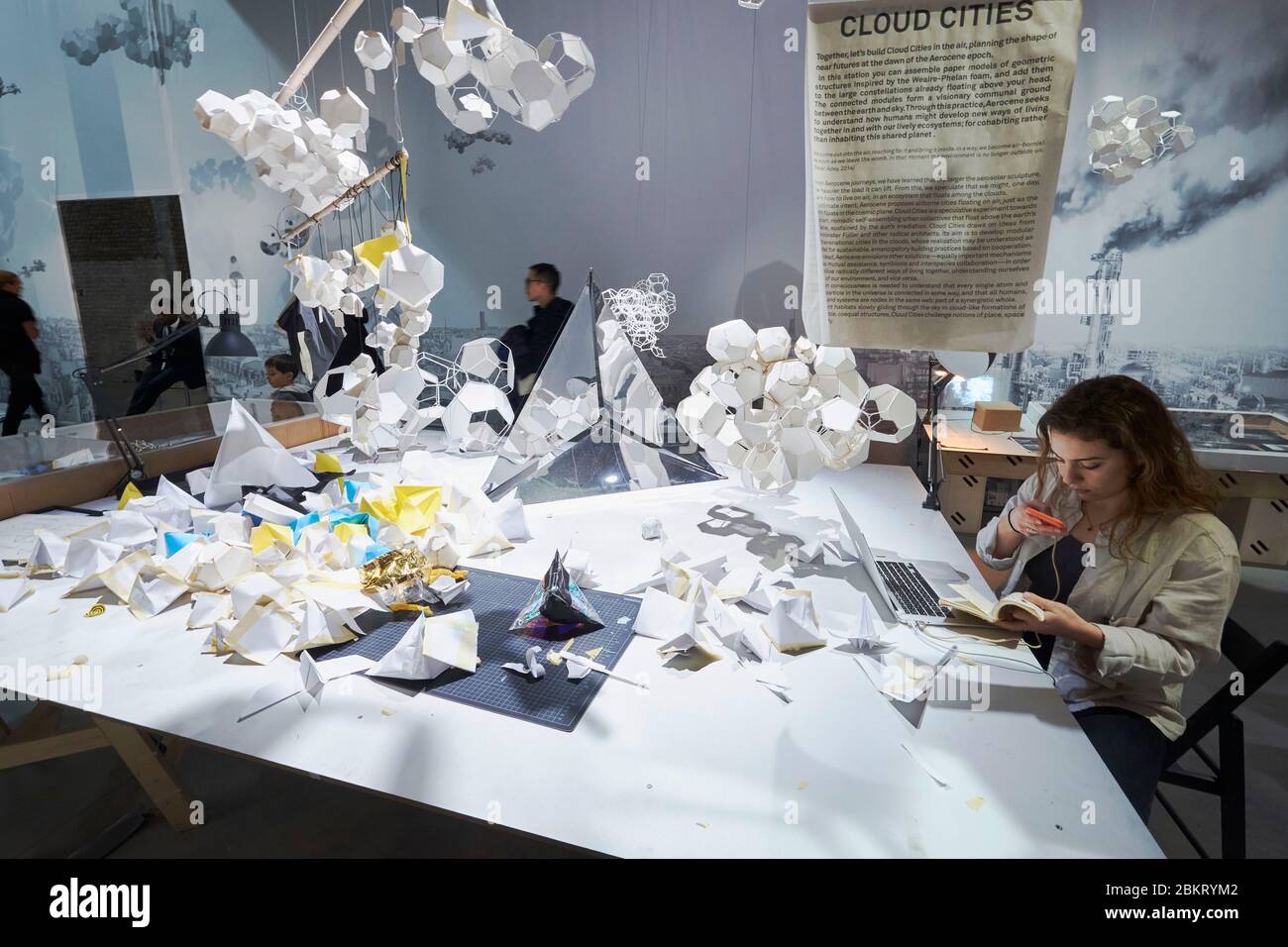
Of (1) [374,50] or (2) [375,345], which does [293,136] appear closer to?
(1) [374,50]

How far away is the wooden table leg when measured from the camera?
5.16 ft

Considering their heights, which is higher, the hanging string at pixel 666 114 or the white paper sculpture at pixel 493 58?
the hanging string at pixel 666 114

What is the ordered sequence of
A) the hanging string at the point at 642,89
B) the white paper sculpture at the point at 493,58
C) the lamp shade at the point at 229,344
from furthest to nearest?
the lamp shade at the point at 229,344 < the hanging string at the point at 642,89 < the white paper sculpture at the point at 493,58

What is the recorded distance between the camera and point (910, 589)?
1.76 meters

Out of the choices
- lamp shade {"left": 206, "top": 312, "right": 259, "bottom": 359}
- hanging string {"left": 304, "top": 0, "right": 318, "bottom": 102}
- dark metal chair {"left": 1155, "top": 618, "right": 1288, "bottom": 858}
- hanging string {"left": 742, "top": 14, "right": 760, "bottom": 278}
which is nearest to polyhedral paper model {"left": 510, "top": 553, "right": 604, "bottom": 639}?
dark metal chair {"left": 1155, "top": 618, "right": 1288, "bottom": 858}

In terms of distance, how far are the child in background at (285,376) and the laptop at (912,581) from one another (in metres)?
3.26

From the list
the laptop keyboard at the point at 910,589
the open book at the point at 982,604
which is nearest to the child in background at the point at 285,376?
the laptop keyboard at the point at 910,589

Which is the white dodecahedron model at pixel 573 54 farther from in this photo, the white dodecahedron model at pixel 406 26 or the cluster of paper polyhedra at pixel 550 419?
the cluster of paper polyhedra at pixel 550 419

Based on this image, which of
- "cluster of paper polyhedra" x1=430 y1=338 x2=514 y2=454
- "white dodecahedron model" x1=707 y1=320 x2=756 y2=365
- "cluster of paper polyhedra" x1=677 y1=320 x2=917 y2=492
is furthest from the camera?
"cluster of paper polyhedra" x1=430 y1=338 x2=514 y2=454

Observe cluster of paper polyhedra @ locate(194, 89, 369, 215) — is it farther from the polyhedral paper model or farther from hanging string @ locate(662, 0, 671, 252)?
hanging string @ locate(662, 0, 671, 252)

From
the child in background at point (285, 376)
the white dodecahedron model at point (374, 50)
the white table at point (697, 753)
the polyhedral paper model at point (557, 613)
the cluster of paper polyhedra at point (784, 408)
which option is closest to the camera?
the white table at point (697, 753)

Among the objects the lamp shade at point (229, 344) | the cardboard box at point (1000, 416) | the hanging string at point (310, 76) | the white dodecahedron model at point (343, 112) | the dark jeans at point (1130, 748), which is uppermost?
the hanging string at point (310, 76)

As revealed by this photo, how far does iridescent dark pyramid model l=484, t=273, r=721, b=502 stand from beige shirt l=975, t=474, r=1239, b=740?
158cm

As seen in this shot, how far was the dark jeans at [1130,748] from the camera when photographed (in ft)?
4.20
